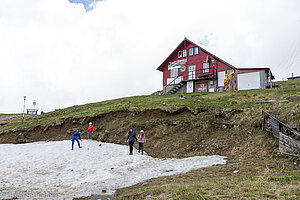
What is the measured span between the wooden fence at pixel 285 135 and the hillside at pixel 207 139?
37 cm

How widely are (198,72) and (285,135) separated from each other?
28234mm

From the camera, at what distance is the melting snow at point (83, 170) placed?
978 centimetres

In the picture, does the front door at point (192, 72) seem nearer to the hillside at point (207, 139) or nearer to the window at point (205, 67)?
the window at point (205, 67)

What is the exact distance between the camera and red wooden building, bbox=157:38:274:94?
34.9 m

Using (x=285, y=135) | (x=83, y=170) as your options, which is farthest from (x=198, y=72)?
(x=83, y=170)

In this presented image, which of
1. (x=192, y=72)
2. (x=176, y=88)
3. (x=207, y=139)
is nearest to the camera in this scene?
(x=207, y=139)

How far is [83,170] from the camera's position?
13047 mm

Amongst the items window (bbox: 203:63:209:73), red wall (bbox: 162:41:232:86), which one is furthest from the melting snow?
red wall (bbox: 162:41:232:86)

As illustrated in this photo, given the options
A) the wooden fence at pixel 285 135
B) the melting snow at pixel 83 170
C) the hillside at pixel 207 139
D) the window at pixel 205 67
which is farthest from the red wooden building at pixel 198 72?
the melting snow at pixel 83 170

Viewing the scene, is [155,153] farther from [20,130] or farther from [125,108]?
[20,130]

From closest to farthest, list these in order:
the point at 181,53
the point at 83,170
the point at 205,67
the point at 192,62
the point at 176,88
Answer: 1. the point at 83,170
2. the point at 205,67
3. the point at 192,62
4. the point at 176,88
5. the point at 181,53

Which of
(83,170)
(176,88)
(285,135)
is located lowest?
(83,170)

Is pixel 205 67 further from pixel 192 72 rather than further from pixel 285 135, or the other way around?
pixel 285 135

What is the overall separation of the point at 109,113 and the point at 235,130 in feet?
44.3
